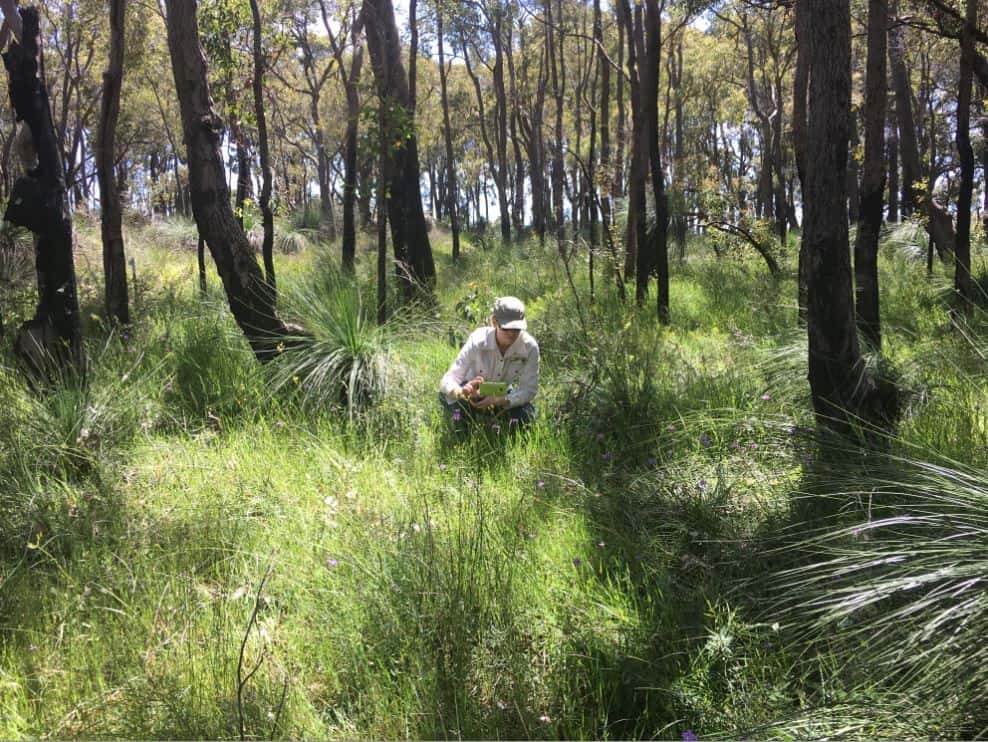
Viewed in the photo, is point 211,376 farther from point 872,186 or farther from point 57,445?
point 872,186

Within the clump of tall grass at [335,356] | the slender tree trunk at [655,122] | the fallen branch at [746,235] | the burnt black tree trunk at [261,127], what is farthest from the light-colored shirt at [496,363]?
the fallen branch at [746,235]

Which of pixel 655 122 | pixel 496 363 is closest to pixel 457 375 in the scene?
pixel 496 363

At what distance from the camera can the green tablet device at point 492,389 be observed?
4328 millimetres

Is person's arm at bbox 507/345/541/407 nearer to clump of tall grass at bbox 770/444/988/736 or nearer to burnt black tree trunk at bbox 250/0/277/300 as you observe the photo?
clump of tall grass at bbox 770/444/988/736

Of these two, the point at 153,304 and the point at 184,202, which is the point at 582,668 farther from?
the point at 184,202

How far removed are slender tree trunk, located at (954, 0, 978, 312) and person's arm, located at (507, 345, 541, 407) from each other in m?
4.51

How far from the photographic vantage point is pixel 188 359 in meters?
5.55

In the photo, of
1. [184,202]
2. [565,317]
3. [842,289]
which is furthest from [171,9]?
[184,202]

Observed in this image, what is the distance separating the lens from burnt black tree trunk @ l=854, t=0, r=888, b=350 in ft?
16.5

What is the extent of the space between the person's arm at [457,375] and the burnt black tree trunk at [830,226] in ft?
7.37

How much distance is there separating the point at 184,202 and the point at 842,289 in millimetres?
32126

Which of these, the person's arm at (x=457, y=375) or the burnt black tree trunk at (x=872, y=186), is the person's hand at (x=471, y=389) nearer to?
the person's arm at (x=457, y=375)

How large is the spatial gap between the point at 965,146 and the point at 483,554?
7408 mm

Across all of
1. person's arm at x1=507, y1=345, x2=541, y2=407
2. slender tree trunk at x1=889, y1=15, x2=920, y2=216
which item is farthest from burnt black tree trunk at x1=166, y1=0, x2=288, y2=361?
slender tree trunk at x1=889, y1=15, x2=920, y2=216
